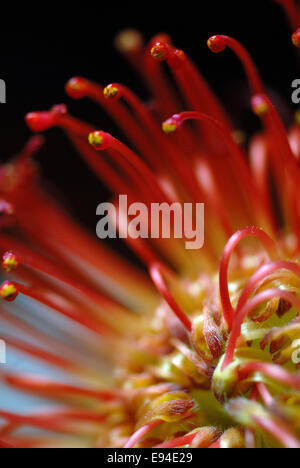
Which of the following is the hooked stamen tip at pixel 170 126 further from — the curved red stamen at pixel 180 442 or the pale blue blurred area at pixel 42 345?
the pale blue blurred area at pixel 42 345

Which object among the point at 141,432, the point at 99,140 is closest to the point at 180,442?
the point at 141,432

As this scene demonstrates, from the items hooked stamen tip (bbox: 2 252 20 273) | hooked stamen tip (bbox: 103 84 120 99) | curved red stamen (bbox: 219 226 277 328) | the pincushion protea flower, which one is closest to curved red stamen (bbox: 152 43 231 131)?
the pincushion protea flower

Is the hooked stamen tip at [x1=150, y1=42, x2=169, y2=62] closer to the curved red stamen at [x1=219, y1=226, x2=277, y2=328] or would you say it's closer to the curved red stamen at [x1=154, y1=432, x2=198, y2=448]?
the curved red stamen at [x1=219, y1=226, x2=277, y2=328]

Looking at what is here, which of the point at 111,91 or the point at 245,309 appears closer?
the point at 245,309

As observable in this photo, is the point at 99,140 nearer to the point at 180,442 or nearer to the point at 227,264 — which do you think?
the point at 227,264

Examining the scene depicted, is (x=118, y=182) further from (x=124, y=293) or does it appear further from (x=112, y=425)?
(x=112, y=425)

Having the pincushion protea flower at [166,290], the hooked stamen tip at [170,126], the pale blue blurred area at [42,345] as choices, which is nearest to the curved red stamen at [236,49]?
the pincushion protea flower at [166,290]
